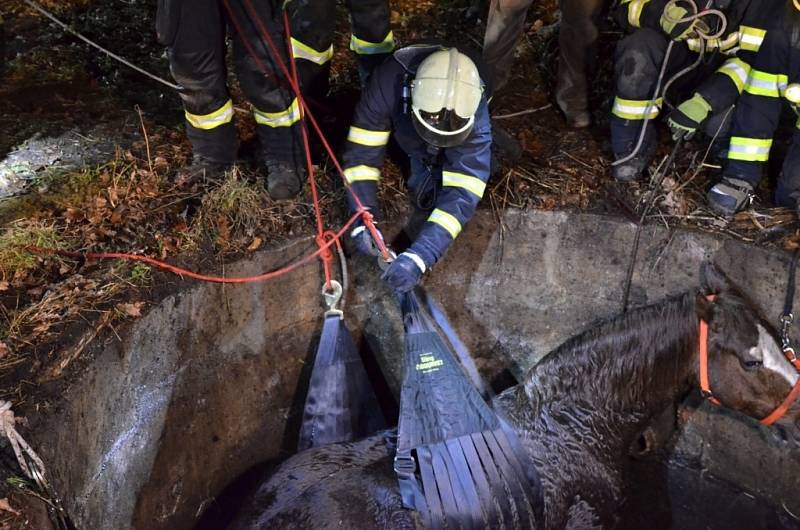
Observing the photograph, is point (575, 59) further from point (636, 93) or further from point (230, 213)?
point (230, 213)

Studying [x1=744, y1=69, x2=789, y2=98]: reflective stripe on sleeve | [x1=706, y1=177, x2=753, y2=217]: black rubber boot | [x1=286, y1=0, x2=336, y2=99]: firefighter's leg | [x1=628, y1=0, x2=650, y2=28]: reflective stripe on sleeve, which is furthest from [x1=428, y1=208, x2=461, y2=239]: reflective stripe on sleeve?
[x1=744, y1=69, x2=789, y2=98]: reflective stripe on sleeve

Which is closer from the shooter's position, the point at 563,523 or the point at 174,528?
the point at 563,523

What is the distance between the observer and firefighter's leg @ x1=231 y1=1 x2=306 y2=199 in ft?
13.6

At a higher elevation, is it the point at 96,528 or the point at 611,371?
the point at 611,371

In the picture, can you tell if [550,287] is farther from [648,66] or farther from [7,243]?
[7,243]

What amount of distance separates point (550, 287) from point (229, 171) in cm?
226

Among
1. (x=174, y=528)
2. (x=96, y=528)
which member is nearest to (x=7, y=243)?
(x=96, y=528)

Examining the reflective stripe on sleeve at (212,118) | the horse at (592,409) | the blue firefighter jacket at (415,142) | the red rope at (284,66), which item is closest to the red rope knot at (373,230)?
the red rope at (284,66)

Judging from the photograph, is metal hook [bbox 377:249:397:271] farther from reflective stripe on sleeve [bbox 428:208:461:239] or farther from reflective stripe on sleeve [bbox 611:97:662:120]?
reflective stripe on sleeve [bbox 611:97:662:120]

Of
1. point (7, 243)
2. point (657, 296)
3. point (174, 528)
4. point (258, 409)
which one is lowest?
point (174, 528)

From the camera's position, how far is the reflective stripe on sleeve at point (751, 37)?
167 inches

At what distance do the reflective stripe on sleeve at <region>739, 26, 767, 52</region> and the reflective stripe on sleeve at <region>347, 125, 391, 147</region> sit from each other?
7.38 feet

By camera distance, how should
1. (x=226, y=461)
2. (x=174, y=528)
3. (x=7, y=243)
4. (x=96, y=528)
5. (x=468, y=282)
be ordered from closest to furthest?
(x=96, y=528) → (x=7, y=243) → (x=174, y=528) → (x=226, y=461) → (x=468, y=282)

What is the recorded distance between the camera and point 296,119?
14.7ft
